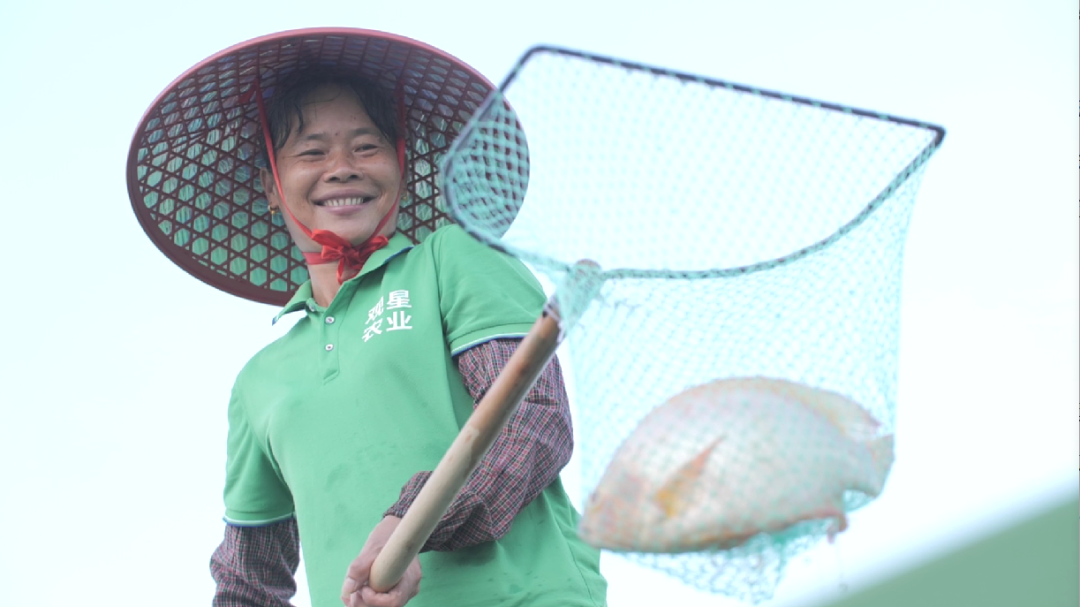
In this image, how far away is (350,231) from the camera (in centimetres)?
207

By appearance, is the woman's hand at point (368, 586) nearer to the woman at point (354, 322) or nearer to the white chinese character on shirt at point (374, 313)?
the woman at point (354, 322)

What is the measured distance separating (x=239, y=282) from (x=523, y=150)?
4.05 ft

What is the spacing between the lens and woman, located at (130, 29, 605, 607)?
65.0 inches

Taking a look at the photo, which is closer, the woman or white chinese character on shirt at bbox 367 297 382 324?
the woman

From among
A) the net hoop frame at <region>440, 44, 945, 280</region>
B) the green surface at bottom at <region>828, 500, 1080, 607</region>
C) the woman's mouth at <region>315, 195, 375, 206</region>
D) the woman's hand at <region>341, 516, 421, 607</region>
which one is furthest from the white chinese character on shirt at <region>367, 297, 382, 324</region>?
the green surface at bottom at <region>828, 500, 1080, 607</region>

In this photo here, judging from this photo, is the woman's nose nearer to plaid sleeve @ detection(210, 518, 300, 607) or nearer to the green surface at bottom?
plaid sleeve @ detection(210, 518, 300, 607)

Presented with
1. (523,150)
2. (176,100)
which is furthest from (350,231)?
(523,150)

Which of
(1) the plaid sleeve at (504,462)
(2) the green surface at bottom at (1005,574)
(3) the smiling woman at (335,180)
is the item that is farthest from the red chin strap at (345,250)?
(2) the green surface at bottom at (1005,574)

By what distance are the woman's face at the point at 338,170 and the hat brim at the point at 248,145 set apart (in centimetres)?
11

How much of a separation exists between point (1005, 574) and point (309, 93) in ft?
6.08

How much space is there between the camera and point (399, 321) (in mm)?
1841

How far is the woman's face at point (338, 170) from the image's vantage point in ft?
6.86

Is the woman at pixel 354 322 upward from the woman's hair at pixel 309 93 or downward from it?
downward

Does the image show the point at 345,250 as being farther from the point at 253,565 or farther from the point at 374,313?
the point at 253,565
